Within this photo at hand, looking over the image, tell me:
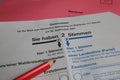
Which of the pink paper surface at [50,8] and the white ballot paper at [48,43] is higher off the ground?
the pink paper surface at [50,8]

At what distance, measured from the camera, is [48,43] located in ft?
1.25

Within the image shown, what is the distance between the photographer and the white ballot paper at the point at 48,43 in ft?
1.20

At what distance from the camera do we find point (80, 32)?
0.39 m

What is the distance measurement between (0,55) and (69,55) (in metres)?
0.12

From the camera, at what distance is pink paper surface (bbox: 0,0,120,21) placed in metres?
0.39

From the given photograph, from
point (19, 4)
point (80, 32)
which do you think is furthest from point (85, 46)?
point (19, 4)

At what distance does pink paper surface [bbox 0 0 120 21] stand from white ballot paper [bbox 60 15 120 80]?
0.12 feet

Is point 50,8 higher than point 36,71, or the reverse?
point 50,8

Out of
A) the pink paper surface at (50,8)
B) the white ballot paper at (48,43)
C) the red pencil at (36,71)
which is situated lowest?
the red pencil at (36,71)

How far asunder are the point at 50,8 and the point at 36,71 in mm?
124

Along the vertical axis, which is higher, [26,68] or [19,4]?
[19,4]

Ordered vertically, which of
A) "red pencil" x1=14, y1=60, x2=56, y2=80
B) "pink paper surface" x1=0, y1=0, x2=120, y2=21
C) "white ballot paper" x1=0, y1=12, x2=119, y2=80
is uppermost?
"pink paper surface" x1=0, y1=0, x2=120, y2=21

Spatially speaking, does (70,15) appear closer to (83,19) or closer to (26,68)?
(83,19)

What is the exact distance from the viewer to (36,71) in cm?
36
